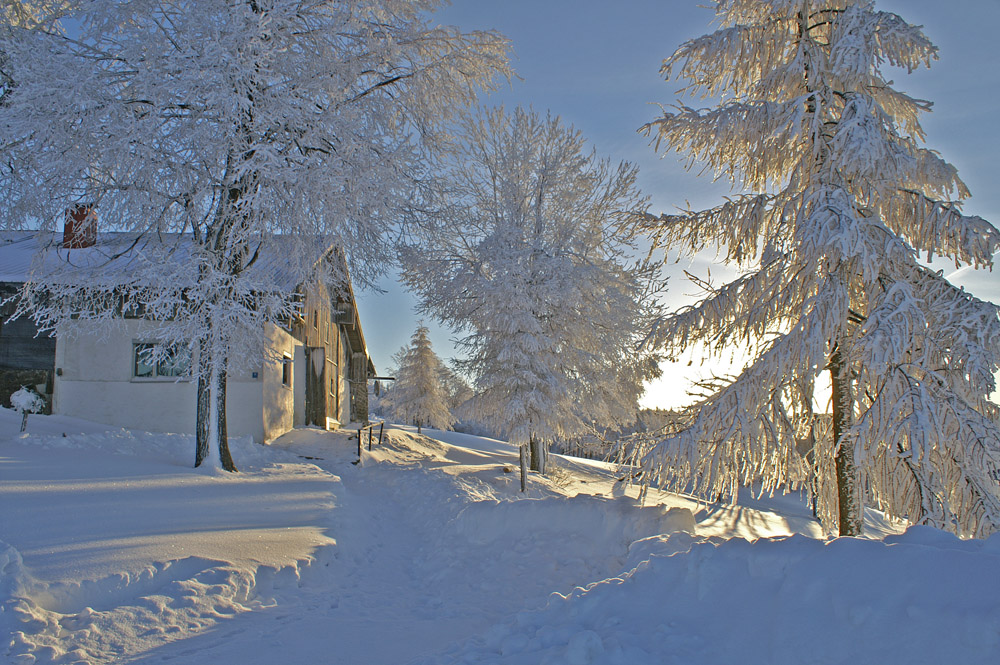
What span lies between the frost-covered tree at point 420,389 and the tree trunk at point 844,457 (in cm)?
3144

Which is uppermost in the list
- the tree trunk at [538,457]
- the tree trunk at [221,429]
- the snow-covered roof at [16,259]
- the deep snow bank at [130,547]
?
the snow-covered roof at [16,259]

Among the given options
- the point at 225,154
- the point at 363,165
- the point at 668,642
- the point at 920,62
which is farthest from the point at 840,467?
the point at 225,154

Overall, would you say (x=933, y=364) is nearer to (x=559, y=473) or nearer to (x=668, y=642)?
(x=668, y=642)

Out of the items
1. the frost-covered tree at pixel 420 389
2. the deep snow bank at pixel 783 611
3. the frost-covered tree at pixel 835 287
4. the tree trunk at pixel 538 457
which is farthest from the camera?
the frost-covered tree at pixel 420 389

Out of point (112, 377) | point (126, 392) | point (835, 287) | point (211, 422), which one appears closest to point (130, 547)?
point (211, 422)

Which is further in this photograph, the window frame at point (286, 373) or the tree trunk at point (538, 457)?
the window frame at point (286, 373)

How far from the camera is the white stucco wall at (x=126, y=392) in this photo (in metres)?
15.8

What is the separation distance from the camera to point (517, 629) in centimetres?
414

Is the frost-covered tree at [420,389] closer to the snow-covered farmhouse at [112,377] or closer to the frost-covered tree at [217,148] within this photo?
the snow-covered farmhouse at [112,377]

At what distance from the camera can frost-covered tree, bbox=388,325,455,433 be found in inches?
1483

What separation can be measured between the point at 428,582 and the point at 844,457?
4.97 metres

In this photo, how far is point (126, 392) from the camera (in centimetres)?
1603

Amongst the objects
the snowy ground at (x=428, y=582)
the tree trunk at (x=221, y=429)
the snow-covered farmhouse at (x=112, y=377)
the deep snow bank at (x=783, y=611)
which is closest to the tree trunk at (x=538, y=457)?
the snow-covered farmhouse at (x=112, y=377)

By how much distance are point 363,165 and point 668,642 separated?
28.6 feet
